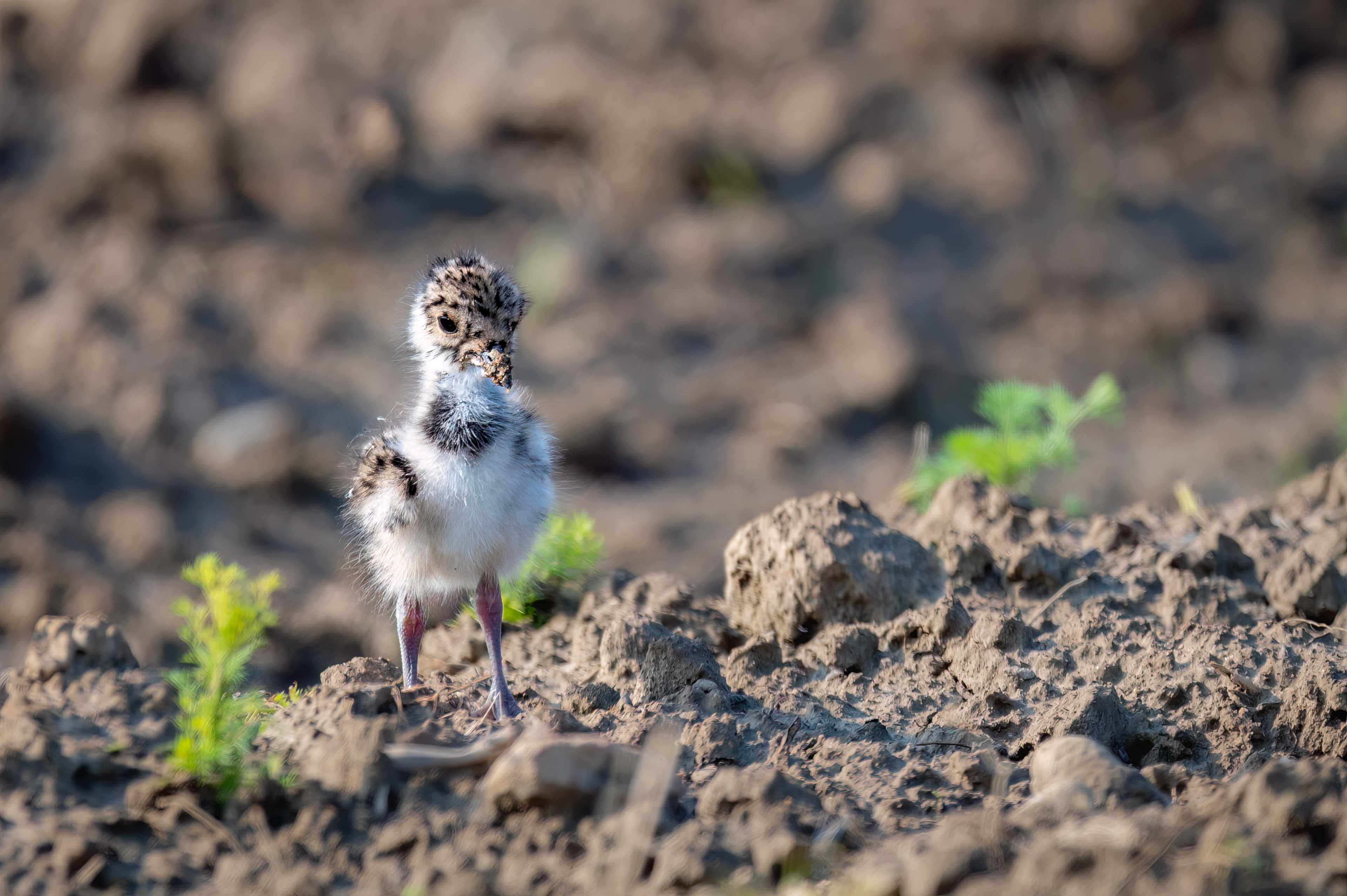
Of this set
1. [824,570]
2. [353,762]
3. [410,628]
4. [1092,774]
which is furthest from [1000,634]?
[353,762]

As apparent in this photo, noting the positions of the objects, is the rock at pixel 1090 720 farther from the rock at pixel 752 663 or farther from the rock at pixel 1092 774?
the rock at pixel 752 663

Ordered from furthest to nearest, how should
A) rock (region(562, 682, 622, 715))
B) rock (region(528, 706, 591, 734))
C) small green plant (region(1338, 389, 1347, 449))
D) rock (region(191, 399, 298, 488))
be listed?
1. rock (region(191, 399, 298, 488))
2. small green plant (region(1338, 389, 1347, 449))
3. rock (region(562, 682, 622, 715))
4. rock (region(528, 706, 591, 734))

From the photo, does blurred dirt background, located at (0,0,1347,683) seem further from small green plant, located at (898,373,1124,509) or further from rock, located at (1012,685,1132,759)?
rock, located at (1012,685,1132,759)

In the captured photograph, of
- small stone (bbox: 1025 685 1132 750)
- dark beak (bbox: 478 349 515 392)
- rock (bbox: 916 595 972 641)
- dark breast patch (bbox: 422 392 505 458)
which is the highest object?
dark beak (bbox: 478 349 515 392)

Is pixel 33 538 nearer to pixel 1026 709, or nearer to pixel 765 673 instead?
pixel 765 673

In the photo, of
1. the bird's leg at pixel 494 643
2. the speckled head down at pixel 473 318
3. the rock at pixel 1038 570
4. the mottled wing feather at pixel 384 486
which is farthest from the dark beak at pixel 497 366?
the rock at pixel 1038 570

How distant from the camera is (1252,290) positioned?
408 inches

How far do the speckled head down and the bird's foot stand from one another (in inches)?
38.9

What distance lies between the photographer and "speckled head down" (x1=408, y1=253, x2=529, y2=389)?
4.25 m

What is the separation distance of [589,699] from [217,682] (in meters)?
1.16

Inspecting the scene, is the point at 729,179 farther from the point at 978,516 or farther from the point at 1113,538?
the point at 1113,538

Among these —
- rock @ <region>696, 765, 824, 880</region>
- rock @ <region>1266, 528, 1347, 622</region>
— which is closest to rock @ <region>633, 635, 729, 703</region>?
rock @ <region>696, 765, 824, 880</region>

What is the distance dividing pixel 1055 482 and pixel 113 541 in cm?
605

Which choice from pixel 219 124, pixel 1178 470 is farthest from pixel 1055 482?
pixel 219 124
